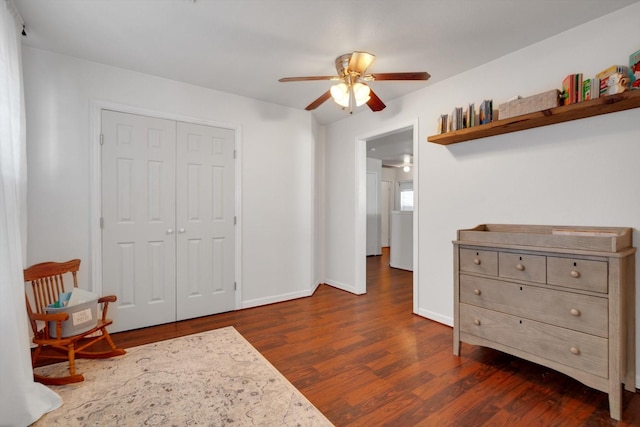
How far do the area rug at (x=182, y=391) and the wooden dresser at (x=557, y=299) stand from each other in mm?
1421

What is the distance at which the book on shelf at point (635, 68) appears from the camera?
1.85 metres

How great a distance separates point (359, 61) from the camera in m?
2.33

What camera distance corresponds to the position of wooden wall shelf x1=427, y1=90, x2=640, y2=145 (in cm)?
187

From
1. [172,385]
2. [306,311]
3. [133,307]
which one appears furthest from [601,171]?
[133,307]

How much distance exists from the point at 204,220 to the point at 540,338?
10.3 feet

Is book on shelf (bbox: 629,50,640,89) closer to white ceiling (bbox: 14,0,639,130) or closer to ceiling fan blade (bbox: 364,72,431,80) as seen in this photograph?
white ceiling (bbox: 14,0,639,130)

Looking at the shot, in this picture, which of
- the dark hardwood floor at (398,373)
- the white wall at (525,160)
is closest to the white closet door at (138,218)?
the dark hardwood floor at (398,373)

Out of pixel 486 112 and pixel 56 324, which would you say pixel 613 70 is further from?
pixel 56 324

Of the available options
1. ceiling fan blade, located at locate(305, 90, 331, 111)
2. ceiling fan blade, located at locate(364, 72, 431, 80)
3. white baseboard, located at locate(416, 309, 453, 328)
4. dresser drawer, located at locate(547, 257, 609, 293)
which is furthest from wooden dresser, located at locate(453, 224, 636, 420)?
ceiling fan blade, located at locate(305, 90, 331, 111)

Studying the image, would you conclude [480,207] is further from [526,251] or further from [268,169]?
[268,169]

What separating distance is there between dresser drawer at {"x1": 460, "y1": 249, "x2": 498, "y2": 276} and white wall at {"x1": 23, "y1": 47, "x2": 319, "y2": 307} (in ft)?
7.15

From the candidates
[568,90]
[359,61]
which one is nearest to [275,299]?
[359,61]

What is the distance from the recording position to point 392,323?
3125 mm

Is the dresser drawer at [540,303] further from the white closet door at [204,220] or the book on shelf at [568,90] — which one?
the white closet door at [204,220]
